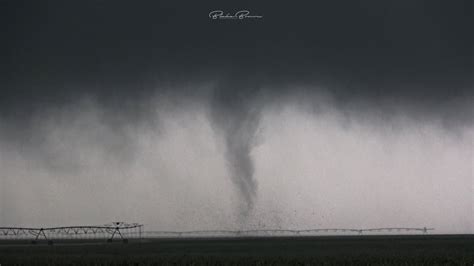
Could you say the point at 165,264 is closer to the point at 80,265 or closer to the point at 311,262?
the point at 80,265

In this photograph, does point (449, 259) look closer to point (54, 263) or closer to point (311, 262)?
point (311, 262)

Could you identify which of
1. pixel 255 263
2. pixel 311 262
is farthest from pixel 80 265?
pixel 311 262

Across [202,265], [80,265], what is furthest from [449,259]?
[80,265]

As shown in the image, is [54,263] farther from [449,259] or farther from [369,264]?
[449,259]

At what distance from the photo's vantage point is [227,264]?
273 ft

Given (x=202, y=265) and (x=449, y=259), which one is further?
(x=449, y=259)

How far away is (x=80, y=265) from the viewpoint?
86750 mm

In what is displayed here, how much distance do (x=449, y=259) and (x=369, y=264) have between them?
1261cm

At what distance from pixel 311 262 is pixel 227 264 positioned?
10.8 meters

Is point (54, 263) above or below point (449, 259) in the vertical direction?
above

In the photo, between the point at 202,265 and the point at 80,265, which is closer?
the point at 202,265

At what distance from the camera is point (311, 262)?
8375cm

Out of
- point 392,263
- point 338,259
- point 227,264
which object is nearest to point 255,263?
point 227,264

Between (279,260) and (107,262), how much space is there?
23.4 metres
